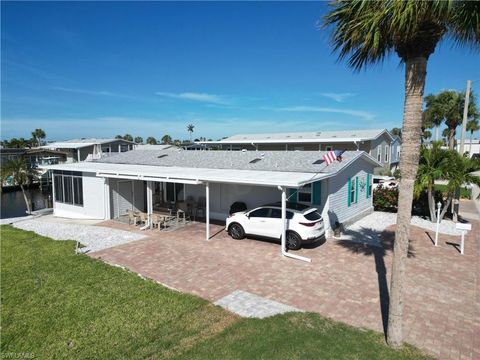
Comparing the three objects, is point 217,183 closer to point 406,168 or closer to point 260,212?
point 260,212

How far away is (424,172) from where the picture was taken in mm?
16188

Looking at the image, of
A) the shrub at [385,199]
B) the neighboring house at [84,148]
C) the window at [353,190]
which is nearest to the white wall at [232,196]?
the window at [353,190]

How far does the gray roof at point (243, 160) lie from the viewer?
15.0 m

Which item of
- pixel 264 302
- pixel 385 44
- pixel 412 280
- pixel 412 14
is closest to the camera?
pixel 412 14

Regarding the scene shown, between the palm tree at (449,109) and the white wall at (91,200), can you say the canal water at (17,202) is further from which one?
the palm tree at (449,109)

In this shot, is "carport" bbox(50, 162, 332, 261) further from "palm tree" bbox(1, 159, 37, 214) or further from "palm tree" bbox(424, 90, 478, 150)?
"palm tree" bbox(424, 90, 478, 150)

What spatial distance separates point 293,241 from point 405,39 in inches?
317

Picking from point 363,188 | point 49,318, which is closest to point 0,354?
point 49,318

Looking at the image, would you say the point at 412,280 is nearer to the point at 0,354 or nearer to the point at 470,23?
the point at 470,23

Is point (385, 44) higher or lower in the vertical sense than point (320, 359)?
higher

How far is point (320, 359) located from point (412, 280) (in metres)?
5.27

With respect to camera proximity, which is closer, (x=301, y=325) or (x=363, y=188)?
(x=301, y=325)

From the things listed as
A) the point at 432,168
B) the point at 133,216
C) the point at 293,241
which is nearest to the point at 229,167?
the point at 133,216

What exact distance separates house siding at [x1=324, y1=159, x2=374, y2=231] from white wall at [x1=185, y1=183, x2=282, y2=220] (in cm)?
249
